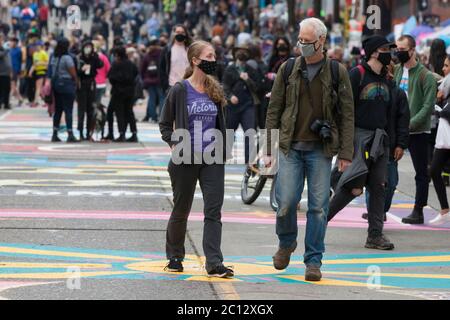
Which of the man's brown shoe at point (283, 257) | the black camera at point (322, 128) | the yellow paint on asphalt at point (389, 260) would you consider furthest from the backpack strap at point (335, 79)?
the yellow paint on asphalt at point (389, 260)

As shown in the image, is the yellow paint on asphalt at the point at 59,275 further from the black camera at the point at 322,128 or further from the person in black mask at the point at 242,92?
the person in black mask at the point at 242,92

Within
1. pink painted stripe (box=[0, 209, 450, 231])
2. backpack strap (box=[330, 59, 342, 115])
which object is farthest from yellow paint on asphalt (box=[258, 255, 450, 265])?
pink painted stripe (box=[0, 209, 450, 231])

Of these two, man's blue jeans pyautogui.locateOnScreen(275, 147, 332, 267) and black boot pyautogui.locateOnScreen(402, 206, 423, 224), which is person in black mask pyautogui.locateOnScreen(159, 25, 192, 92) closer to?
black boot pyautogui.locateOnScreen(402, 206, 423, 224)

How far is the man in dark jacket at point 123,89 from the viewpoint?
78.7ft

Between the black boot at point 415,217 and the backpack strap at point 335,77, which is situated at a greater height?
the backpack strap at point 335,77

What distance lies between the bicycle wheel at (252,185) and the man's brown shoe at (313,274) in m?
5.04

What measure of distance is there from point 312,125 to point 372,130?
6.29ft

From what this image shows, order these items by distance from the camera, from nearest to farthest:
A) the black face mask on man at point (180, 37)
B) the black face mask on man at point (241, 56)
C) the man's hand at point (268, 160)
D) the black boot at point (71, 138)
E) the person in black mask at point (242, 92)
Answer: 1. the man's hand at point (268, 160)
2. the person in black mask at point (242, 92)
3. the black face mask on man at point (241, 56)
4. the black face mask on man at point (180, 37)
5. the black boot at point (71, 138)

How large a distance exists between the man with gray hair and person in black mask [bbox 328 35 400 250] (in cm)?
155

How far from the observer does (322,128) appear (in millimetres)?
9844

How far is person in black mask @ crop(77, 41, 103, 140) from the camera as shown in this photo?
24.1 meters
